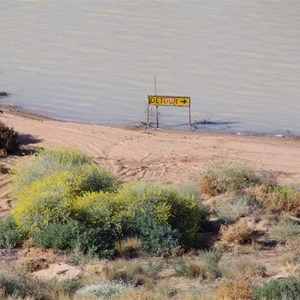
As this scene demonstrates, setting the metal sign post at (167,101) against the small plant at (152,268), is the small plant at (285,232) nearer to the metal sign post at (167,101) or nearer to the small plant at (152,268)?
the small plant at (152,268)

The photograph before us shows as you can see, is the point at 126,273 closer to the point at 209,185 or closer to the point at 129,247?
the point at 129,247

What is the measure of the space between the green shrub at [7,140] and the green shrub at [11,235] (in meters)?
6.00

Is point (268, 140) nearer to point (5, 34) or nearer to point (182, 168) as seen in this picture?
point (182, 168)

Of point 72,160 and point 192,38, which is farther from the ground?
point 192,38

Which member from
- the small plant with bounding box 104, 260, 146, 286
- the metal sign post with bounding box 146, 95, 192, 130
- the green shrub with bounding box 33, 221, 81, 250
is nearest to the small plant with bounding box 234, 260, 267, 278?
the small plant with bounding box 104, 260, 146, 286

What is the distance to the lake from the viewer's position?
91.0 feet

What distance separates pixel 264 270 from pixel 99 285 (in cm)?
262

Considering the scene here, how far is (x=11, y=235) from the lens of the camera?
1353 cm

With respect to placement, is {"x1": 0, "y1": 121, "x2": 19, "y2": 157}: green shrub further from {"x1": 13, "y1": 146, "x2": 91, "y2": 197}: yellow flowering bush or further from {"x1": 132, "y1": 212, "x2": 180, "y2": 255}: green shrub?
{"x1": 132, "y1": 212, "x2": 180, "y2": 255}: green shrub

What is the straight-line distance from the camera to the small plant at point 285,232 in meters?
14.0

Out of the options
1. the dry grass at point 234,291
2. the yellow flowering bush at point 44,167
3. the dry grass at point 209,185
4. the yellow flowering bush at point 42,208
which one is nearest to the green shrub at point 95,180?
the yellow flowering bush at point 44,167

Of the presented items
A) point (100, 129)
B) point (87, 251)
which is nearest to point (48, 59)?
point (100, 129)

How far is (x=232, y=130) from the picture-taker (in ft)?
83.5

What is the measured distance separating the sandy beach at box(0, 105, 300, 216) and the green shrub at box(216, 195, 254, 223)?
10.1ft
